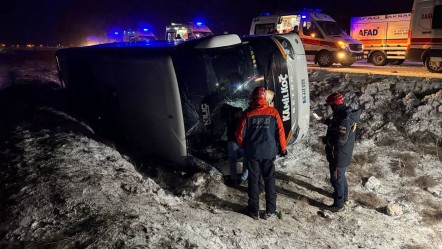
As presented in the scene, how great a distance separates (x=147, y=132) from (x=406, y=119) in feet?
17.3

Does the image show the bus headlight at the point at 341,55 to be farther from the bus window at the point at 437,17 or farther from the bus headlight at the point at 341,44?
the bus window at the point at 437,17

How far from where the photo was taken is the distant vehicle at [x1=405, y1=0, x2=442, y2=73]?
10.5 metres

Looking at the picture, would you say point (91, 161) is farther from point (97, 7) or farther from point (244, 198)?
point (97, 7)

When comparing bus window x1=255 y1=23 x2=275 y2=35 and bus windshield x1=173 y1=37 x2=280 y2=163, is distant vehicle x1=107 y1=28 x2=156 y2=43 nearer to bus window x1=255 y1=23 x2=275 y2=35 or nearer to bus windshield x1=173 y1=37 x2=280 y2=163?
bus window x1=255 y1=23 x2=275 y2=35

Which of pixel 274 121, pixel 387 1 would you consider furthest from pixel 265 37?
pixel 387 1

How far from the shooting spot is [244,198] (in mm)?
4734

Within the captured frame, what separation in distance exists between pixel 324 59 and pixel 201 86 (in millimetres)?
10513

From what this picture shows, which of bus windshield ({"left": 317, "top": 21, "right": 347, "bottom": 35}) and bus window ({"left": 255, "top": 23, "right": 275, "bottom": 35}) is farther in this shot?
bus window ({"left": 255, "top": 23, "right": 275, "bottom": 35})

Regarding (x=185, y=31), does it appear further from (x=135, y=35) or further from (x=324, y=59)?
(x=324, y=59)

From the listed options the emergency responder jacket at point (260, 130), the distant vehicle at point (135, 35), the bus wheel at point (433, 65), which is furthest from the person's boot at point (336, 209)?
the distant vehicle at point (135, 35)

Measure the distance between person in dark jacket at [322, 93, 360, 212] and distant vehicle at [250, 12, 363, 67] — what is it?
389 inches

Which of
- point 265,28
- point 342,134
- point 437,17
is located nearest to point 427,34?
point 437,17

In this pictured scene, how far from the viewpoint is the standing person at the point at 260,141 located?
3.90 m

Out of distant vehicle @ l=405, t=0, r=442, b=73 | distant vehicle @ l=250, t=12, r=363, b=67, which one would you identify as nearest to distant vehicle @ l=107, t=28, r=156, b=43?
distant vehicle @ l=250, t=12, r=363, b=67
